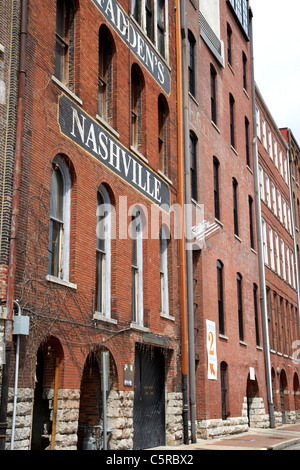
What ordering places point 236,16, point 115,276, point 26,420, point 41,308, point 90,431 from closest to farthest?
point 26,420 < point 41,308 < point 90,431 < point 115,276 < point 236,16

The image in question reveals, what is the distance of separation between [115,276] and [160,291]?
344 centimetres

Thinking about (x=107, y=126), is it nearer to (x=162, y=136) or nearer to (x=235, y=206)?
(x=162, y=136)

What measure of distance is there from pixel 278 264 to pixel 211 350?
1626 centimetres

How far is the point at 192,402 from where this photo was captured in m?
19.0

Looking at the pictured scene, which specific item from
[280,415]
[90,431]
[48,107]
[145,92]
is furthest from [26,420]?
[280,415]

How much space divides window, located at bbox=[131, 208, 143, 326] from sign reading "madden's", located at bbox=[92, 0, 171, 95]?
4.73 m

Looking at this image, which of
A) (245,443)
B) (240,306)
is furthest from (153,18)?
(245,443)

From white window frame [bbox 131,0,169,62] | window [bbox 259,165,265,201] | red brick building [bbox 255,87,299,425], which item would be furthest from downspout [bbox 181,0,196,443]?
window [bbox 259,165,265,201]

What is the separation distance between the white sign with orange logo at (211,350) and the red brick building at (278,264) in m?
9.87

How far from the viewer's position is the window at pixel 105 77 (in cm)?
1639

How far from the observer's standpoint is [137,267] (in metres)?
17.1

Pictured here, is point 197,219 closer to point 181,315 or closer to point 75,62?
point 181,315

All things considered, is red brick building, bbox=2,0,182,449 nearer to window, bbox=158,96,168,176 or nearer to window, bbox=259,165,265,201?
window, bbox=158,96,168,176

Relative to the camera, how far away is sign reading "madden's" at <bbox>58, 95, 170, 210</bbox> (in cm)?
1395
